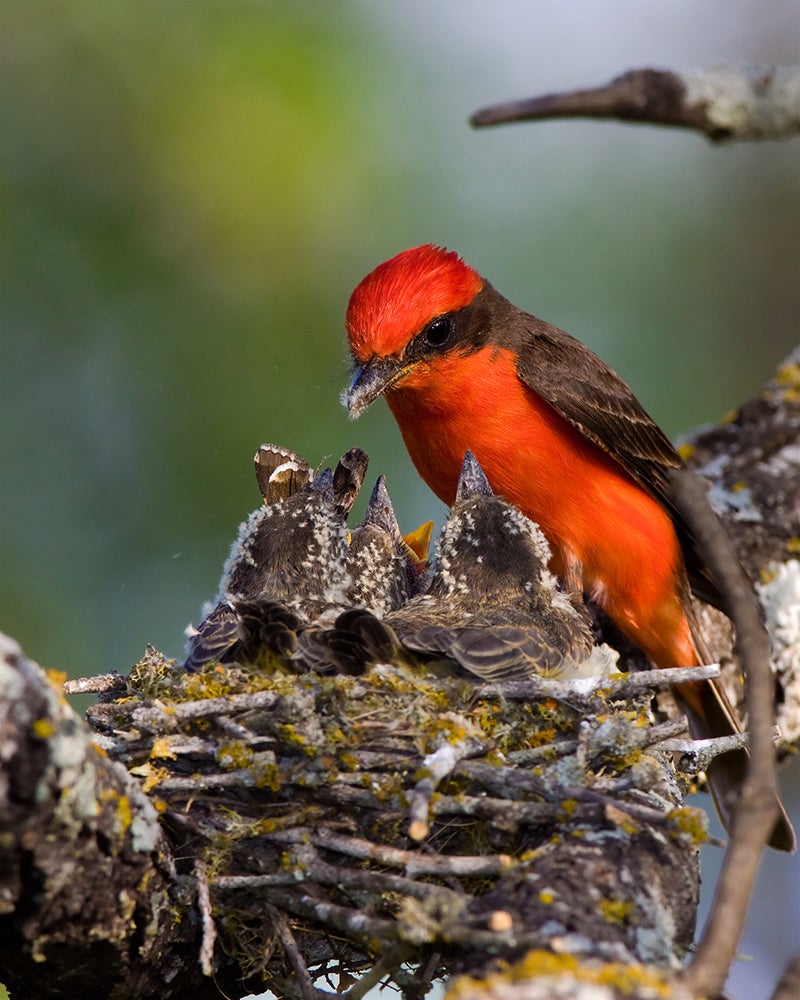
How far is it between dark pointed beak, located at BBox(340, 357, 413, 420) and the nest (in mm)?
1527

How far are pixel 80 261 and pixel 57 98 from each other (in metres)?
1.00

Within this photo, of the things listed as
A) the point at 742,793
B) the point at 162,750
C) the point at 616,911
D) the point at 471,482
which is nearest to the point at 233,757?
the point at 162,750

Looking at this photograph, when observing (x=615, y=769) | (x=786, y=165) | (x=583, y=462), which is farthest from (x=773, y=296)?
(x=615, y=769)

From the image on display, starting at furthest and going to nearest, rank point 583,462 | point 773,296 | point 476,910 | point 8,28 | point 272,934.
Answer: point 773,296 → point 8,28 → point 583,462 → point 272,934 → point 476,910

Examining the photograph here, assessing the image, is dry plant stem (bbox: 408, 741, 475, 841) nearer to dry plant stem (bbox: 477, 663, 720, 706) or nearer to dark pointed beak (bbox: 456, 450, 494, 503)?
dry plant stem (bbox: 477, 663, 720, 706)

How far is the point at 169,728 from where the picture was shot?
141 inches

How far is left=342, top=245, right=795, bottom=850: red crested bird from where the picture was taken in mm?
5320

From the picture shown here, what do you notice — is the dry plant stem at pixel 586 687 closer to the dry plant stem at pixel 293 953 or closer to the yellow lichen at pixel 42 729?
the dry plant stem at pixel 293 953

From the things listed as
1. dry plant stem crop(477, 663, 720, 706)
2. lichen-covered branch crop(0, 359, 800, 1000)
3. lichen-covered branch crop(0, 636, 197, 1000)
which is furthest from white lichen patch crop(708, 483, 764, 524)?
lichen-covered branch crop(0, 636, 197, 1000)

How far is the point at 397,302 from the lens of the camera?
5.27 meters

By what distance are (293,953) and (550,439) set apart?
2.83 metres

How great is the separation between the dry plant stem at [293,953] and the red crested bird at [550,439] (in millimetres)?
2410

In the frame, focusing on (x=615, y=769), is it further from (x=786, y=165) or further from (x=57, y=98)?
(x=786, y=165)

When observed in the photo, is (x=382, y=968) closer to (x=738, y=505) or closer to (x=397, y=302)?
(x=397, y=302)
